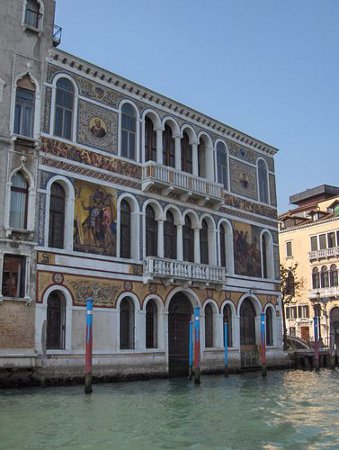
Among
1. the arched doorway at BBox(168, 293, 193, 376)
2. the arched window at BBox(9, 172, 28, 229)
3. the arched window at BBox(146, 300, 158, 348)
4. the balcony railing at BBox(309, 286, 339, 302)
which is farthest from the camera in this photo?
the balcony railing at BBox(309, 286, 339, 302)

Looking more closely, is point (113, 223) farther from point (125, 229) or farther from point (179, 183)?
point (179, 183)

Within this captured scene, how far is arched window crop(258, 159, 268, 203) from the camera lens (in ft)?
94.6

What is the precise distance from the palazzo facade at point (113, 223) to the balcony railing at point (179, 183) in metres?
0.06

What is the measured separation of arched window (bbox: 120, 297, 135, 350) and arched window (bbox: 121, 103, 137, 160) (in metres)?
5.42

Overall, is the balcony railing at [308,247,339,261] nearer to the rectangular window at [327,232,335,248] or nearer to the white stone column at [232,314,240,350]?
the rectangular window at [327,232,335,248]

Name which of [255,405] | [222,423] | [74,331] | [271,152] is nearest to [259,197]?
[271,152]

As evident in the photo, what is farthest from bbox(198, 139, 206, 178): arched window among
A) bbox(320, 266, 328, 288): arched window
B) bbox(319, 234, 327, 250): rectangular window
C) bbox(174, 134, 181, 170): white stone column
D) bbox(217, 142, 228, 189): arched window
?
bbox(320, 266, 328, 288): arched window

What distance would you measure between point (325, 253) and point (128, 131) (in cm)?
2413

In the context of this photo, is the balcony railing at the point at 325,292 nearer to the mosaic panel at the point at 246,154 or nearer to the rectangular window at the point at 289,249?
the rectangular window at the point at 289,249

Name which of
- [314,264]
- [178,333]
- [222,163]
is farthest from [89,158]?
[314,264]

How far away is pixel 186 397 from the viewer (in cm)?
1582

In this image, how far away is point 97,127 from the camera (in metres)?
21.1

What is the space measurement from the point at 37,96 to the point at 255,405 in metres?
11.6

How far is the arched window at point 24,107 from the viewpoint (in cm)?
1880
